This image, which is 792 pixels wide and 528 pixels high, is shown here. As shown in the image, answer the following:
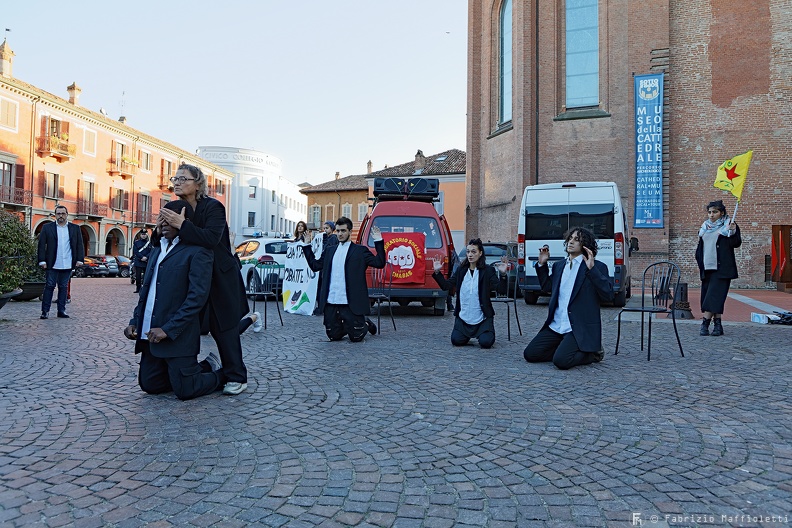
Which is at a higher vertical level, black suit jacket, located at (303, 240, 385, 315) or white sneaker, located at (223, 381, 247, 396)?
black suit jacket, located at (303, 240, 385, 315)

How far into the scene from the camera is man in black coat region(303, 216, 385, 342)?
309 inches

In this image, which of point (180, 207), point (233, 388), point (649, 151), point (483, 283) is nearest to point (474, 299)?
point (483, 283)

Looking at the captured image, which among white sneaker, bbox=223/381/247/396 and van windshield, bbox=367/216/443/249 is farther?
van windshield, bbox=367/216/443/249

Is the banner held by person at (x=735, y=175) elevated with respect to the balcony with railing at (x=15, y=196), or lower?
lower

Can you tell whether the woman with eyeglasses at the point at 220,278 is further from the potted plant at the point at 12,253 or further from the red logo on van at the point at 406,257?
the red logo on van at the point at 406,257

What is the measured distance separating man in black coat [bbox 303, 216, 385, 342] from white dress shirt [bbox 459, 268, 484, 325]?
123 cm

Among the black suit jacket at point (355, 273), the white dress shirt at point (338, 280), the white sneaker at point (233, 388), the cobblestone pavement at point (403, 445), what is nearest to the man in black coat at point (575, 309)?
the cobblestone pavement at point (403, 445)

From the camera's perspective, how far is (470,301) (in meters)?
7.59

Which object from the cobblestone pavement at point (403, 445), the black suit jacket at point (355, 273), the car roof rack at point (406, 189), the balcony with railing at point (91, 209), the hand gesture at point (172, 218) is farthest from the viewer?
the balcony with railing at point (91, 209)

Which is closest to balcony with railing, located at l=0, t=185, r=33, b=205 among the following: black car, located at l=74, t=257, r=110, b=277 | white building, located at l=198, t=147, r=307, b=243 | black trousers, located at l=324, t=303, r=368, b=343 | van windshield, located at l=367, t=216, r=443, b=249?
black car, located at l=74, t=257, r=110, b=277

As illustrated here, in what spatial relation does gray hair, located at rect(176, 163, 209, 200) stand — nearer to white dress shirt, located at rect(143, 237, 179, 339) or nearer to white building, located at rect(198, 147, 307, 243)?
white dress shirt, located at rect(143, 237, 179, 339)

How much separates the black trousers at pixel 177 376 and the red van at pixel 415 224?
638 cm

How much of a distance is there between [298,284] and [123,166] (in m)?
40.3

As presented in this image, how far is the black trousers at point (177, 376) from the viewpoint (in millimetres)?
4438
